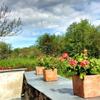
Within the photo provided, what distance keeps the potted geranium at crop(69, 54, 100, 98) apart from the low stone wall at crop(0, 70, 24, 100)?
753 cm

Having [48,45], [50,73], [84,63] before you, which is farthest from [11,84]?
[48,45]

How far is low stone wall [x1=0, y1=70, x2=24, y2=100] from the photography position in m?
12.3

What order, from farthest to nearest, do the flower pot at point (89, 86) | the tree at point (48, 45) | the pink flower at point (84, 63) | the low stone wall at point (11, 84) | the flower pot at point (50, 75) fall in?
the tree at point (48, 45), the low stone wall at point (11, 84), the flower pot at point (50, 75), the pink flower at point (84, 63), the flower pot at point (89, 86)

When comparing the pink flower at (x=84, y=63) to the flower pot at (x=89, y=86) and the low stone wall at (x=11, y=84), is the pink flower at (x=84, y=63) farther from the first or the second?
the low stone wall at (x=11, y=84)

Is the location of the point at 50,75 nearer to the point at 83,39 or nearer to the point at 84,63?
the point at 84,63

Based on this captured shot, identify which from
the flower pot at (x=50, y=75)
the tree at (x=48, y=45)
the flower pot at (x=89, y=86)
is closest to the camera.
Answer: the flower pot at (x=89, y=86)

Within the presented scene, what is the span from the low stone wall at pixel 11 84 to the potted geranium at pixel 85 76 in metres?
7.53

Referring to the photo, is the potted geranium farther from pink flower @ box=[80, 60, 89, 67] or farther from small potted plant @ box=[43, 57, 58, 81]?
small potted plant @ box=[43, 57, 58, 81]

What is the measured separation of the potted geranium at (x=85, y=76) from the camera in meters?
4.75

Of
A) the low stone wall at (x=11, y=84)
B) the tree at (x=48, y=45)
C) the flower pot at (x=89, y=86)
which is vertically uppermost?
the tree at (x=48, y=45)

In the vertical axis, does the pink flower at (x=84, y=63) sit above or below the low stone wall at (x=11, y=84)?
above

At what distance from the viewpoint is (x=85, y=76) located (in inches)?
188

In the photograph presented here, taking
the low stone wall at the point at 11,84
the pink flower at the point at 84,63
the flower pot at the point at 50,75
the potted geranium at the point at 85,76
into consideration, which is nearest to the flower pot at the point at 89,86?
the potted geranium at the point at 85,76

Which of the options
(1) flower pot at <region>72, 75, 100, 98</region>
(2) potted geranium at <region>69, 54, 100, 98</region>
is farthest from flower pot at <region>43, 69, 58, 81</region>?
(1) flower pot at <region>72, 75, 100, 98</region>
